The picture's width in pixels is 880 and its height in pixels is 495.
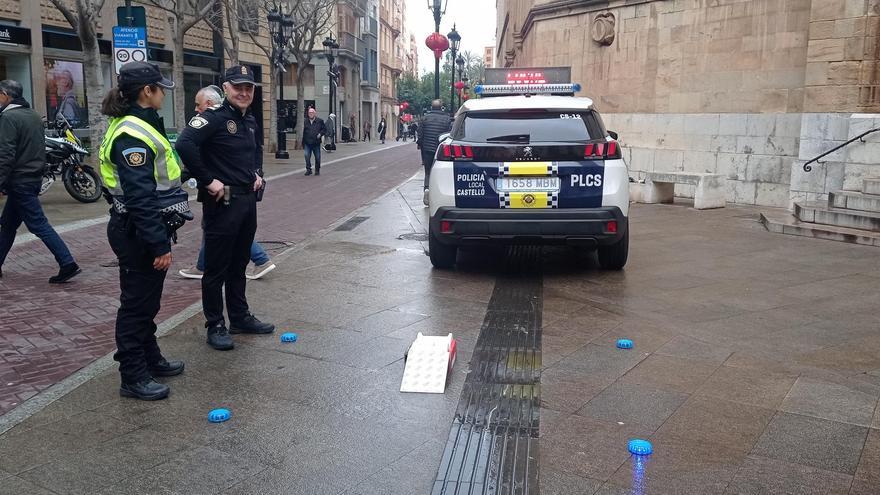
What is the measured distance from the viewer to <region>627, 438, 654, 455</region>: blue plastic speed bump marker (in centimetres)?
368

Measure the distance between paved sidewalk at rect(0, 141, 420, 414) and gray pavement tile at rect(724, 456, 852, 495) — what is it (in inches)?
148

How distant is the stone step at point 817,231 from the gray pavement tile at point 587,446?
7024 mm

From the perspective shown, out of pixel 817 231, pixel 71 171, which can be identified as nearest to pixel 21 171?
pixel 71 171

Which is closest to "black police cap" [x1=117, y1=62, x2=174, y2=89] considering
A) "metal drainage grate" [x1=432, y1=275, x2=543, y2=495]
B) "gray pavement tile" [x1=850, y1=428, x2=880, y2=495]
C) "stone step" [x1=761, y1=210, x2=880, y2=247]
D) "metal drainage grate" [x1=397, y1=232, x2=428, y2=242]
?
"metal drainage grate" [x1=432, y1=275, x2=543, y2=495]

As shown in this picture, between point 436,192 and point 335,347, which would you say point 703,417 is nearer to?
point 335,347

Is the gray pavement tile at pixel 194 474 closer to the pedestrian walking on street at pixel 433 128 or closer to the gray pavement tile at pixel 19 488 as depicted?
the gray pavement tile at pixel 19 488

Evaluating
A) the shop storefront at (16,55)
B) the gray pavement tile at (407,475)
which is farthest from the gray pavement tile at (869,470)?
the shop storefront at (16,55)

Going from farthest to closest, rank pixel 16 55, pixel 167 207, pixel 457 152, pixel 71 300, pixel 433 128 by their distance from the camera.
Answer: pixel 16 55 < pixel 433 128 < pixel 457 152 < pixel 71 300 < pixel 167 207

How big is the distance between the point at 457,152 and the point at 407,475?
170 inches

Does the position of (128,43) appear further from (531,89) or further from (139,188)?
(139,188)

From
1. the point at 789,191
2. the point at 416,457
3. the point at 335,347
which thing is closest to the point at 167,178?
the point at 335,347

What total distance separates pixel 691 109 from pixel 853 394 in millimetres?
12300

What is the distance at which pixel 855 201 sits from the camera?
35.4ft

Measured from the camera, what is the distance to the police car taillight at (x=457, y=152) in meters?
7.30
